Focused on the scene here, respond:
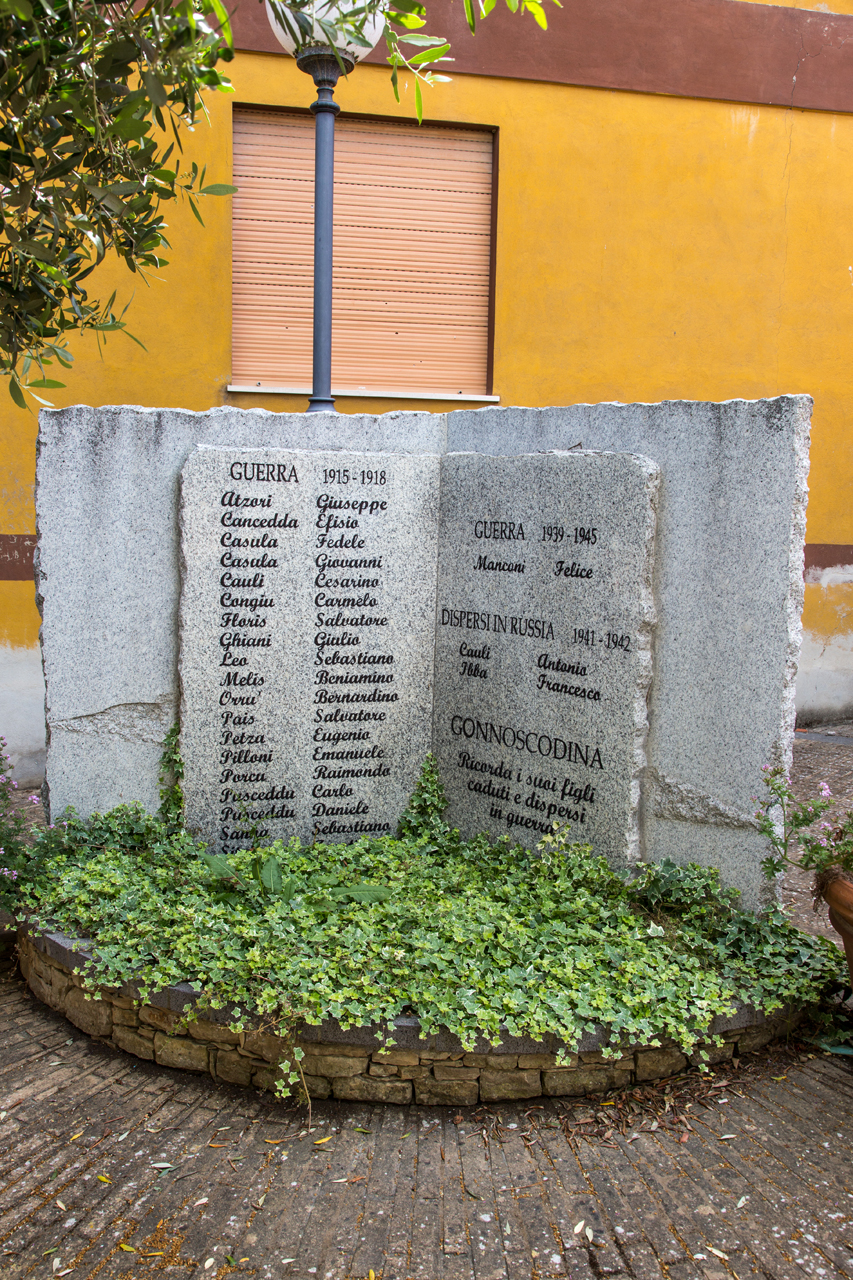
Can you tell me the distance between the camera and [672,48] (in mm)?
7289

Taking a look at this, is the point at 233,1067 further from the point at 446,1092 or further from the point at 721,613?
the point at 721,613

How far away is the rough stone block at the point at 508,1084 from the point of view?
3.10 m

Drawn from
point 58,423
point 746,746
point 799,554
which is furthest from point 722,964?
point 58,423

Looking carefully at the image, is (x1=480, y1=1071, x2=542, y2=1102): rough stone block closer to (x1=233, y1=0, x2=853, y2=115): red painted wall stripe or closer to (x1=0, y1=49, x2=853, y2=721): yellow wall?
(x1=0, y1=49, x2=853, y2=721): yellow wall

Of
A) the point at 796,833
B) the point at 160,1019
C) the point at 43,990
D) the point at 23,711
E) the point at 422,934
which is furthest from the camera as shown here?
the point at 23,711

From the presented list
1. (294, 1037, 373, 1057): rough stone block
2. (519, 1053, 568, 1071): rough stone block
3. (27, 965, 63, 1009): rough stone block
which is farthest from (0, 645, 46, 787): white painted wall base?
(519, 1053, 568, 1071): rough stone block

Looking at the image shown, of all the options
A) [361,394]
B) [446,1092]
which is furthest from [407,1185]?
[361,394]

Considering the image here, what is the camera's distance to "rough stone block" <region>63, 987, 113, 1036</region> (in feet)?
11.4

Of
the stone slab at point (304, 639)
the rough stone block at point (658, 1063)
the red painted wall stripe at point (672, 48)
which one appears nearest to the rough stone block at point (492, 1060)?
the rough stone block at point (658, 1063)

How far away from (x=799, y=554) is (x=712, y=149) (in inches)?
208

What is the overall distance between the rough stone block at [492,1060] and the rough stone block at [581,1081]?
0.40 ft

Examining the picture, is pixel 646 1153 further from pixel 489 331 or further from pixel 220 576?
pixel 489 331

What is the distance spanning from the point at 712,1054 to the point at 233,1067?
1.65 meters

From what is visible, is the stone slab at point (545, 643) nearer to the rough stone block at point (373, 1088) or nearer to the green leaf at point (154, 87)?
the rough stone block at point (373, 1088)
